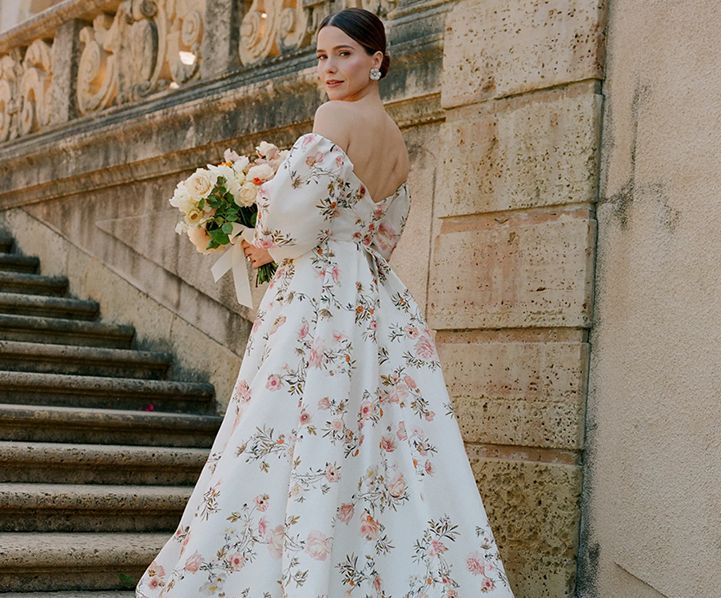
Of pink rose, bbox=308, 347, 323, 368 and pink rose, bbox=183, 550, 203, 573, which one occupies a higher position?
pink rose, bbox=308, 347, 323, 368

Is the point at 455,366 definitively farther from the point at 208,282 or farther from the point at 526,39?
the point at 208,282

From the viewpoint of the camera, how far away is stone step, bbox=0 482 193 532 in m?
4.93

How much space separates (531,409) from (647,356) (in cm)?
53

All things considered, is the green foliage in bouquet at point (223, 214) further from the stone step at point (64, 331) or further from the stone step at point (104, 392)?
the stone step at point (64, 331)

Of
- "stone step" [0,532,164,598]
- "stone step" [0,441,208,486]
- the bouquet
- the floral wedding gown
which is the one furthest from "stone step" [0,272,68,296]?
the floral wedding gown

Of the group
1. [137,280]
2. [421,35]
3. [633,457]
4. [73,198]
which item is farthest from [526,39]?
[73,198]

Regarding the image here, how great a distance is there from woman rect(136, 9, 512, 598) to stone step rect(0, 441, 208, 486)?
1675 millimetres

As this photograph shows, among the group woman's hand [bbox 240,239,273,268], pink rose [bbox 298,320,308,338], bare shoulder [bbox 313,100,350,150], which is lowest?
pink rose [bbox 298,320,308,338]

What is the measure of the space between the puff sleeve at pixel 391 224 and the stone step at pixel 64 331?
3.41 meters

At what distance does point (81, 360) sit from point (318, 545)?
3578 mm

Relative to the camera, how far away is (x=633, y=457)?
4.08 meters

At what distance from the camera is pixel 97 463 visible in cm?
546

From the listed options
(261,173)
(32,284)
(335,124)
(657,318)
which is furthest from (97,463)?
(32,284)

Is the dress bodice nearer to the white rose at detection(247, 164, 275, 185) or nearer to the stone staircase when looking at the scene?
the white rose at detection(247, 164, 275, 185)
